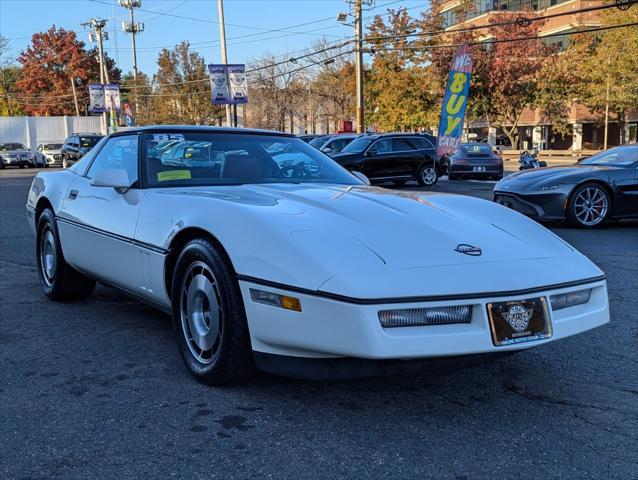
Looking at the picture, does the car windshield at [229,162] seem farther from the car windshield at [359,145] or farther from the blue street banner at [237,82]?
the blue street banner at [237,82]

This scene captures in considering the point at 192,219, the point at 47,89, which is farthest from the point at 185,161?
the point at 47,89

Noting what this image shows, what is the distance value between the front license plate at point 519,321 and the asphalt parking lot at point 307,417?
0.43m

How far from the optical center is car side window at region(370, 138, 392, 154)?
18.0 m

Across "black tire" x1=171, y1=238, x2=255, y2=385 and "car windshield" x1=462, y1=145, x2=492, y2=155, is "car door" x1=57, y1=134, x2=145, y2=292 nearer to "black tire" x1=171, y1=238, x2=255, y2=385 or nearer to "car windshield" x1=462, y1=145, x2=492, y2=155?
"black tire" x1=171, y1=238, x2=255, y2=385

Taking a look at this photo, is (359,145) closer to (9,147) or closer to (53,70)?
(9,147)

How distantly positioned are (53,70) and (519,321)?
81.1 meters

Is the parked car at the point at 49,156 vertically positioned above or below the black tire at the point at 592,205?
above

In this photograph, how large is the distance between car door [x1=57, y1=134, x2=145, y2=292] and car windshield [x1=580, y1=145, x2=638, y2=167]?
7548mm

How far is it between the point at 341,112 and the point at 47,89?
1515 inches

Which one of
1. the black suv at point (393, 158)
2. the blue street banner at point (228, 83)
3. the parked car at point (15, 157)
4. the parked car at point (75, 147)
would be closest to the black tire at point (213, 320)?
the black suv at point (393, 158)

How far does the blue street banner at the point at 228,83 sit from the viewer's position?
25.6m

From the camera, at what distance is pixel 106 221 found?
421 cm

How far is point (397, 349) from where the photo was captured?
101 inches

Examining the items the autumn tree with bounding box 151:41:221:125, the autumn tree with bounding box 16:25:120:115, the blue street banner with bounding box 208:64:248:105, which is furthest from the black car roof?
the autumn tree with bounding box 16:25:120:115
